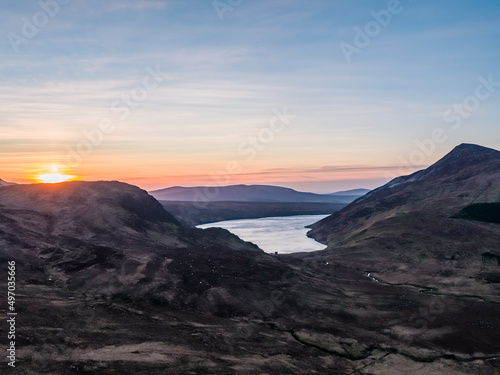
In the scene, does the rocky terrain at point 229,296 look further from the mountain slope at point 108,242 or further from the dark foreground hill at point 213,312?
the mountain slope at point 108,242

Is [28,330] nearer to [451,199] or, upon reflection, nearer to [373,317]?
[373,317]

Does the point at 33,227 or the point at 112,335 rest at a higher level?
the point at 33,227

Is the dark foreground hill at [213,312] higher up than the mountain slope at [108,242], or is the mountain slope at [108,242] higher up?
the mountain slope at [108,242]

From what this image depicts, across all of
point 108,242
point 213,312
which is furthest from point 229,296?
point 108,242

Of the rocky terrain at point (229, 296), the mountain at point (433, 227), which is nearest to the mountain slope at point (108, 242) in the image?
the rocky terrain at point (229, 296)

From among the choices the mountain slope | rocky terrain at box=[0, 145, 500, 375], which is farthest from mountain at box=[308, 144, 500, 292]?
the mountain slope

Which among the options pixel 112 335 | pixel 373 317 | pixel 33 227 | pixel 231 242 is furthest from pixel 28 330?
pixel 231 242
